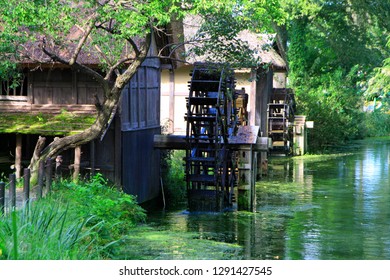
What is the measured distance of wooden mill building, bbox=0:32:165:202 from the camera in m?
20.1

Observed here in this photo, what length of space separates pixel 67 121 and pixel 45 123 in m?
0.51

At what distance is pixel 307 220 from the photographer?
21.1 meters

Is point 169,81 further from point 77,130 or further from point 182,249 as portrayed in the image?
point 182,249

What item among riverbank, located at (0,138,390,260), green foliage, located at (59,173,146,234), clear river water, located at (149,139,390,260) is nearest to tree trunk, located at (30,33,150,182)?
green foliage, located at (59,173,146,234)

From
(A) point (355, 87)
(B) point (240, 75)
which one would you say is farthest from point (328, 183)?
(A) point (355, 87)

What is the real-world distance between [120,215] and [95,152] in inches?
181

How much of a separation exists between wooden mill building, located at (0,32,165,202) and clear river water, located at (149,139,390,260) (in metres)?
1.73

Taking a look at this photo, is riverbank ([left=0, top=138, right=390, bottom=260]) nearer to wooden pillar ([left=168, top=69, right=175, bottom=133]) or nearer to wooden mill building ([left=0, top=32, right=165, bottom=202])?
wooden mill building ([left=0, top=32, right=165, bottom=202])

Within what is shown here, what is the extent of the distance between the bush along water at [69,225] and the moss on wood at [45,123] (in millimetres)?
1626

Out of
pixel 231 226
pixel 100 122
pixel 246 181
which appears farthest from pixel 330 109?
pixel 100 122

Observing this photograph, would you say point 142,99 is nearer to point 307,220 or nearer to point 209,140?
point 209,140

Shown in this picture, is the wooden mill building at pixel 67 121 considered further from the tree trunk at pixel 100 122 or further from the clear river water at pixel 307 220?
the clear river water at pixel 307 220

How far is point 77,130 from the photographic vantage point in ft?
64.4

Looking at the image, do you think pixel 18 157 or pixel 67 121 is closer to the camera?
pixel 18 157
